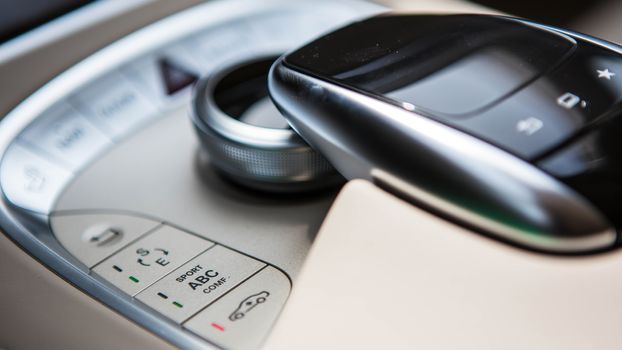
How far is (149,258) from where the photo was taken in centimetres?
39

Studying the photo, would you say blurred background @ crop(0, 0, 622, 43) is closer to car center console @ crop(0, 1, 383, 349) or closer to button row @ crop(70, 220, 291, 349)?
car center console @ crop(0, 1, 383, 349)

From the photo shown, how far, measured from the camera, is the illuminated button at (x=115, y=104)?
0.50m

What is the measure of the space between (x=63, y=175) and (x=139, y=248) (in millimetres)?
103

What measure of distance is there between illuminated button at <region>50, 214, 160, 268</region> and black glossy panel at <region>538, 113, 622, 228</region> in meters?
0.24

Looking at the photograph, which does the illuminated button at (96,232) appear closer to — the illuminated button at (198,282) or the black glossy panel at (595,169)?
the illuminated button at (198,282)

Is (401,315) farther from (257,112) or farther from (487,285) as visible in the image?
(257,112)

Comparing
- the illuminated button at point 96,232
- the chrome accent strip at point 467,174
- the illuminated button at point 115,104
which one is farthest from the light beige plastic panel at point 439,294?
the illuminated button at point 115,104

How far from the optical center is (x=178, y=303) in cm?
35

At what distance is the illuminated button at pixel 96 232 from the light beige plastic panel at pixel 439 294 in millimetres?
123

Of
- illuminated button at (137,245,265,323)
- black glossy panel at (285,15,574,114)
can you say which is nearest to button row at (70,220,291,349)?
illuminated button at (137,245,265,323)

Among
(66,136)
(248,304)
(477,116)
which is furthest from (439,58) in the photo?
(66,136)

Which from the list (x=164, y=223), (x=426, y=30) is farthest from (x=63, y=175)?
(x=426, y=30)

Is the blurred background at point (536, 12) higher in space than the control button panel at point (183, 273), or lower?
higher

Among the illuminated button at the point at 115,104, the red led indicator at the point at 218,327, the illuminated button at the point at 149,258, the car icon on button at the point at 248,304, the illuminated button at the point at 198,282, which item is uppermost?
the illuminated button at the point at 115,104
